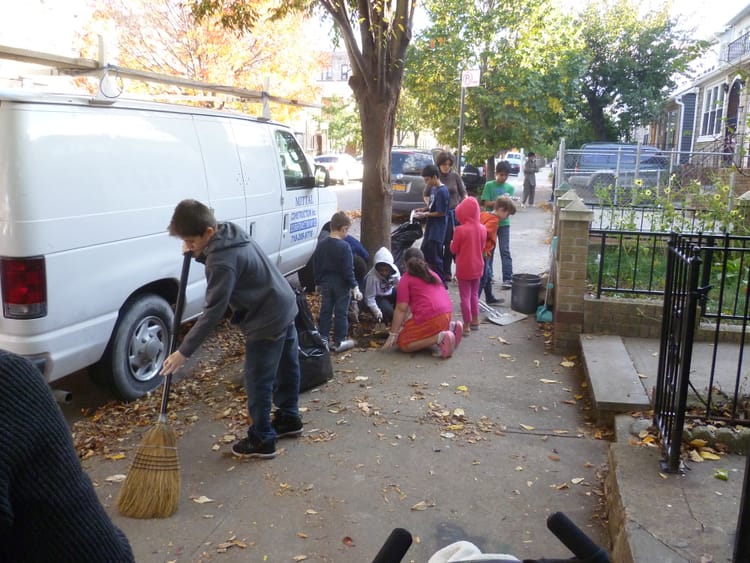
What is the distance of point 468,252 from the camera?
7406 mm

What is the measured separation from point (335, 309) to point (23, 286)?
310 centimetres

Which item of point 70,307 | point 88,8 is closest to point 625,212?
point 70,307

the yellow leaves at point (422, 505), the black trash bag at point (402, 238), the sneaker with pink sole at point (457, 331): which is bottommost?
the yellow leaves at point (422, 505)

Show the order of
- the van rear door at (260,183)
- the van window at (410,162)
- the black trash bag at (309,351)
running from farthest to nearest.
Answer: the van window at (410,162) < the van rear door at (260,183) < the black trash bag at (309,351)

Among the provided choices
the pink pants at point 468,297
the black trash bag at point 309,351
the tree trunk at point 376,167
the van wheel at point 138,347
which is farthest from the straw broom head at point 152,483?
the tree trunk at point 376,167

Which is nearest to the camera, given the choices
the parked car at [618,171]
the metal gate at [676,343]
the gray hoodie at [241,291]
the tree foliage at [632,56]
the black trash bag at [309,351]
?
the metal gate at [676,343]

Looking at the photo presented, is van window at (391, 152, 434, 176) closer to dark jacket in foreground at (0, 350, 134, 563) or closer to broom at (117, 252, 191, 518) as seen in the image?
broom at (117, 252, 191, 518)

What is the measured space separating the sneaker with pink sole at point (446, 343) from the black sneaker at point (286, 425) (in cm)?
214

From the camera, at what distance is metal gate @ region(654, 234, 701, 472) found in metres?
3.62

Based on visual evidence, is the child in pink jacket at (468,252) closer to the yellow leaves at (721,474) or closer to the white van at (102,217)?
the white van at (102,217)

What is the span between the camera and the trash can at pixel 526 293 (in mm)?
8289

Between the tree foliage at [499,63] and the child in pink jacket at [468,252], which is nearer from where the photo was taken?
the child in pink jacket at [468,252]

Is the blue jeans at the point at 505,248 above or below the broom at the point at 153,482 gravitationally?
above

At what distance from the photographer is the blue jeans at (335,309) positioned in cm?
679
